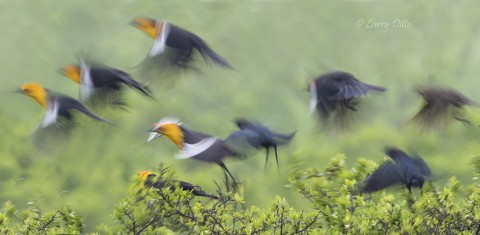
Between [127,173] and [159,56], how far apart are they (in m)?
2.98

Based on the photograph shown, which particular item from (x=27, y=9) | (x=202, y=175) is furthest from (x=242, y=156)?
(x=27, y=9)

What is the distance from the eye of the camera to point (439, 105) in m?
2.58

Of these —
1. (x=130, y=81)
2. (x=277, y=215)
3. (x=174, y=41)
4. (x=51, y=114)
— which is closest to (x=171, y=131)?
(x=130, y=81)

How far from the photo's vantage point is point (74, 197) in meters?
5.03

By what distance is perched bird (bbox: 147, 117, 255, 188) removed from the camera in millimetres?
2346

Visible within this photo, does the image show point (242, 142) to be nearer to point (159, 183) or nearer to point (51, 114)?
point (159, 183)

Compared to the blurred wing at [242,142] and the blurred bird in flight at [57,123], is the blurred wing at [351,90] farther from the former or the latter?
the blurred bird in flight at [57,123]

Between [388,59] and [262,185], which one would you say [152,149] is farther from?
[388,59]

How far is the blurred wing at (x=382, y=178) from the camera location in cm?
229

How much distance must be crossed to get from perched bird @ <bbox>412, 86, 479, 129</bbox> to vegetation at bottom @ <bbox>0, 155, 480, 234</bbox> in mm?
458

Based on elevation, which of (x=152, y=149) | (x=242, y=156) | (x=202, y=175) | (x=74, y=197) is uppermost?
(x=242, y=156)

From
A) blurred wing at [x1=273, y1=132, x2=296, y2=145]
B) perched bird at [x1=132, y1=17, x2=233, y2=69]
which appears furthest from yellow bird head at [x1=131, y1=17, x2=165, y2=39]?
blurred wing at [x1=273, y1=132, x2=296, y2=145]

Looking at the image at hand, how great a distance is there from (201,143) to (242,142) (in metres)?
0.15

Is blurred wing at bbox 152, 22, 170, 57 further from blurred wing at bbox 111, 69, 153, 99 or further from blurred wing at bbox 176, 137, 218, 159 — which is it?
blurred wing at bbox 176, 137, 218, 159
